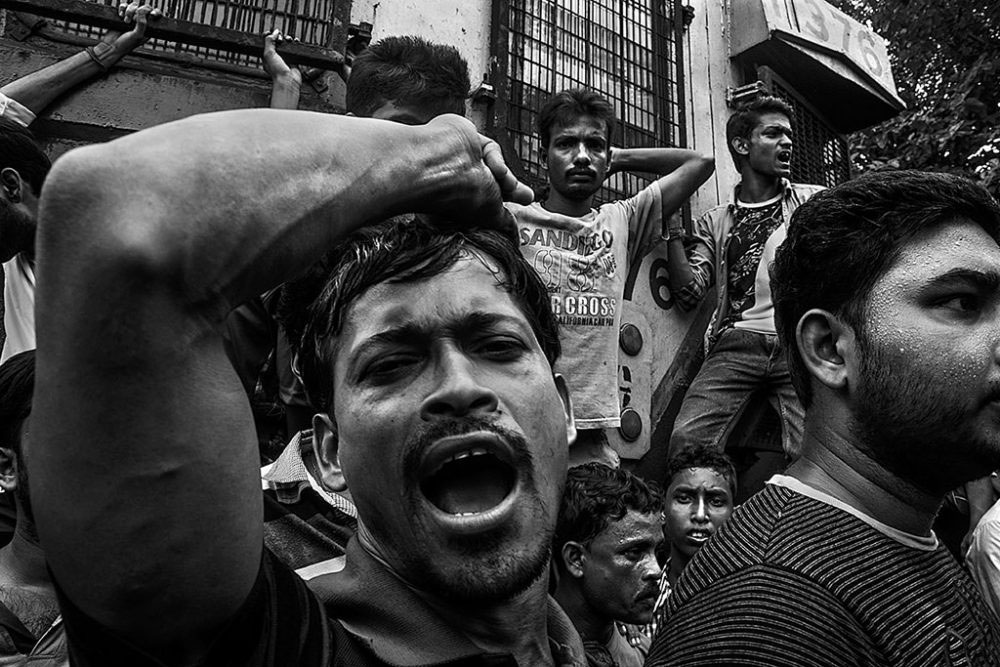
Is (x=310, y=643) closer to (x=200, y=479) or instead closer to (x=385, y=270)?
(x=200, y=479)

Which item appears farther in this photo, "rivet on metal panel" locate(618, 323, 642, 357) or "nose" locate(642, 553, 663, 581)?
"rivet on metal panel" locate(618, 323, 642, 357)

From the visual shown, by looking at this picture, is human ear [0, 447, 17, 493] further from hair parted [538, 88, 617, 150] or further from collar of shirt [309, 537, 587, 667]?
hair parted [538, 88, 617, 150]

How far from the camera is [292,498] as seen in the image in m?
2.65

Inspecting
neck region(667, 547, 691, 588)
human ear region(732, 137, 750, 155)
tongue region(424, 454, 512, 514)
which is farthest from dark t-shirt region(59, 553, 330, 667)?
human ear region(732, 137, 750, 155)

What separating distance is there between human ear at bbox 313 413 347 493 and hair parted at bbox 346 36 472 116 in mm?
2073

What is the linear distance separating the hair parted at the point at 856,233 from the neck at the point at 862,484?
0.16m

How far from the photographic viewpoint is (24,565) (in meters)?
2.68

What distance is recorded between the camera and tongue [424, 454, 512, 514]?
1.66 m

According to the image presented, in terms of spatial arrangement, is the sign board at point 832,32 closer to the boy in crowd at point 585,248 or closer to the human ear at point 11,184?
the boy in crowd at point 585,248

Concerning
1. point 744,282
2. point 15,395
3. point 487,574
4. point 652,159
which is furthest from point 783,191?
point 487,574

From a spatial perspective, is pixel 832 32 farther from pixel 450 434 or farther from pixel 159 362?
pixel 159 362

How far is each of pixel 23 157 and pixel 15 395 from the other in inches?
41.7

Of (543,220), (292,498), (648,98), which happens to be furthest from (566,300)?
(648,98)

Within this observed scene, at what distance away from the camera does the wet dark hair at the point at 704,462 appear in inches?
182
